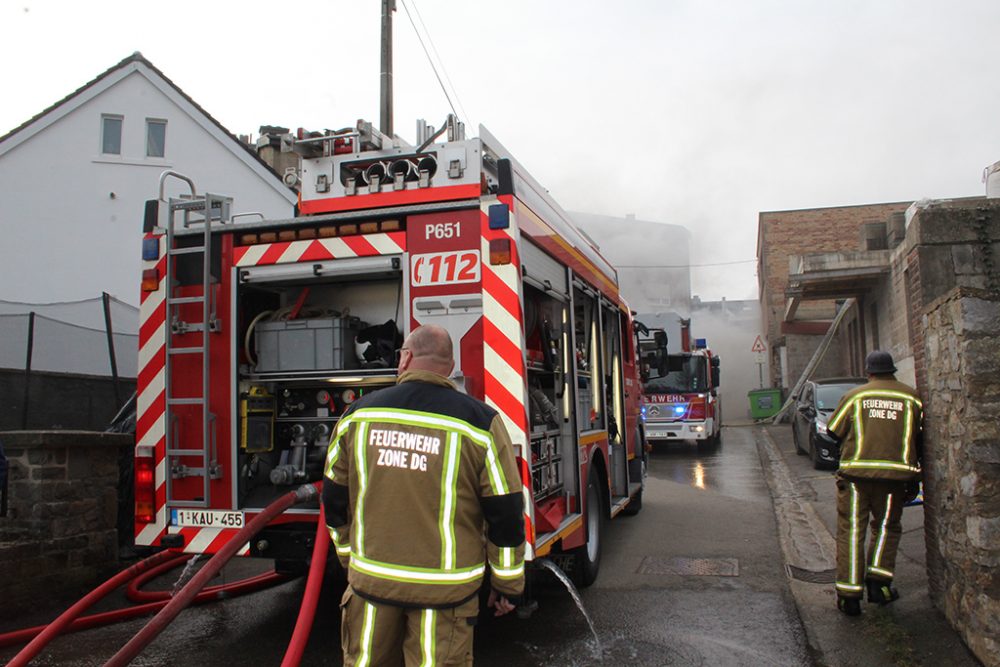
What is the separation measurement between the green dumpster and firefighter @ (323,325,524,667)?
23260 mm

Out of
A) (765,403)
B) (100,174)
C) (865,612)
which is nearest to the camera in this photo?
(865,612)

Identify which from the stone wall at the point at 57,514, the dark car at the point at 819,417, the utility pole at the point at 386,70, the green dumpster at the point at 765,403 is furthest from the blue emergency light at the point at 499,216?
the green dumpster at the point at 765,403

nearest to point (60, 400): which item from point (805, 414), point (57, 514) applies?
point (57, 514)

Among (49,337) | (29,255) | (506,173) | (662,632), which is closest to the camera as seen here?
(506,173)

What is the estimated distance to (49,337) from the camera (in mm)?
8547

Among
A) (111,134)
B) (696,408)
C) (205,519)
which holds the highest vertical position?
(111,134)

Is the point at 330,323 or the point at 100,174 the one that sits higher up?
the point at 100,174

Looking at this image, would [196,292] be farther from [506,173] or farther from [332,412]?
[506,173]

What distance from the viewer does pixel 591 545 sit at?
5.96 m

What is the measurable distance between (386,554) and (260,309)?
3.05 meters

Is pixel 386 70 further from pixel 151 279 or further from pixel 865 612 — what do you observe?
pixel 865 612

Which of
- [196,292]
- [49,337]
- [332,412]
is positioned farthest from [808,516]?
[49,337]

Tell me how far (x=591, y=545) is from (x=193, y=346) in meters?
3.17

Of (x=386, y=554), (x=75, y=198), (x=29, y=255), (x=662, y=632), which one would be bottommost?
(x=662, y=632)
